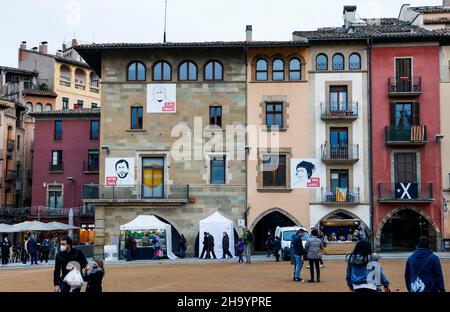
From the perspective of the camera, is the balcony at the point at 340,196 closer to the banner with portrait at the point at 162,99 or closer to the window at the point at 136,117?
the banner with portrait at the point at 162,99

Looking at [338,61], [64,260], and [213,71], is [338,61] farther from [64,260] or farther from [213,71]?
[64,260]

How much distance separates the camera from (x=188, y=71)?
3988cm

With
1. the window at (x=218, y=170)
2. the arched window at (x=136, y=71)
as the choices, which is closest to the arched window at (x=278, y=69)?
the window at (x=218, y=170)

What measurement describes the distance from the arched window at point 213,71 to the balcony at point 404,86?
984 cm

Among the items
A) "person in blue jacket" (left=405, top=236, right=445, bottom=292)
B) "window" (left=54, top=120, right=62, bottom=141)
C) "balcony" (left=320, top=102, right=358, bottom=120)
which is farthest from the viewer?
"window" (left=54, top=120, right=62, bottom=141)

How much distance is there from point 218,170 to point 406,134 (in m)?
10.9

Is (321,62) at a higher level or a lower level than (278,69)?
higher

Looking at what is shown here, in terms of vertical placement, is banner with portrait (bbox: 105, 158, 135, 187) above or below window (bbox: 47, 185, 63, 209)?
above

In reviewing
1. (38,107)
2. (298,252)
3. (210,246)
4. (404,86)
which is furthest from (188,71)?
(38,107)

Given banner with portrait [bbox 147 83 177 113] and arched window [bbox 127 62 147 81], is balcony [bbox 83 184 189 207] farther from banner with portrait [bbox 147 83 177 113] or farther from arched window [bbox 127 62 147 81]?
arched window [bbox 127 62 147 81]

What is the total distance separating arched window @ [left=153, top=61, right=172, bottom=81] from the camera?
3981cm

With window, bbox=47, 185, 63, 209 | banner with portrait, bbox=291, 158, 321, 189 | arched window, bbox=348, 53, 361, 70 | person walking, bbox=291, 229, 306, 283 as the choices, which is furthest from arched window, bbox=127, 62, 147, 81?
person walking, bbox=291, 229, 306, 283

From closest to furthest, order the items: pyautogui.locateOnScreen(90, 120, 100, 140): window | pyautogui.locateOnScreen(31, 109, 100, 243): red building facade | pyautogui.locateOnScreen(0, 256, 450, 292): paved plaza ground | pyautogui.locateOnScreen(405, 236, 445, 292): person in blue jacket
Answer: pyautogui.locateOnScreen(405, 236, 445, 292): person in blue jacket
pyautogui.locateOnScreen(0, 256, 450, 292): paved plaza ground
pyautogui.locateOnScreen(31, 109, 100, 243): red building facade
pyautogui.locateOnScreen(90, 120, 100, 140): window
